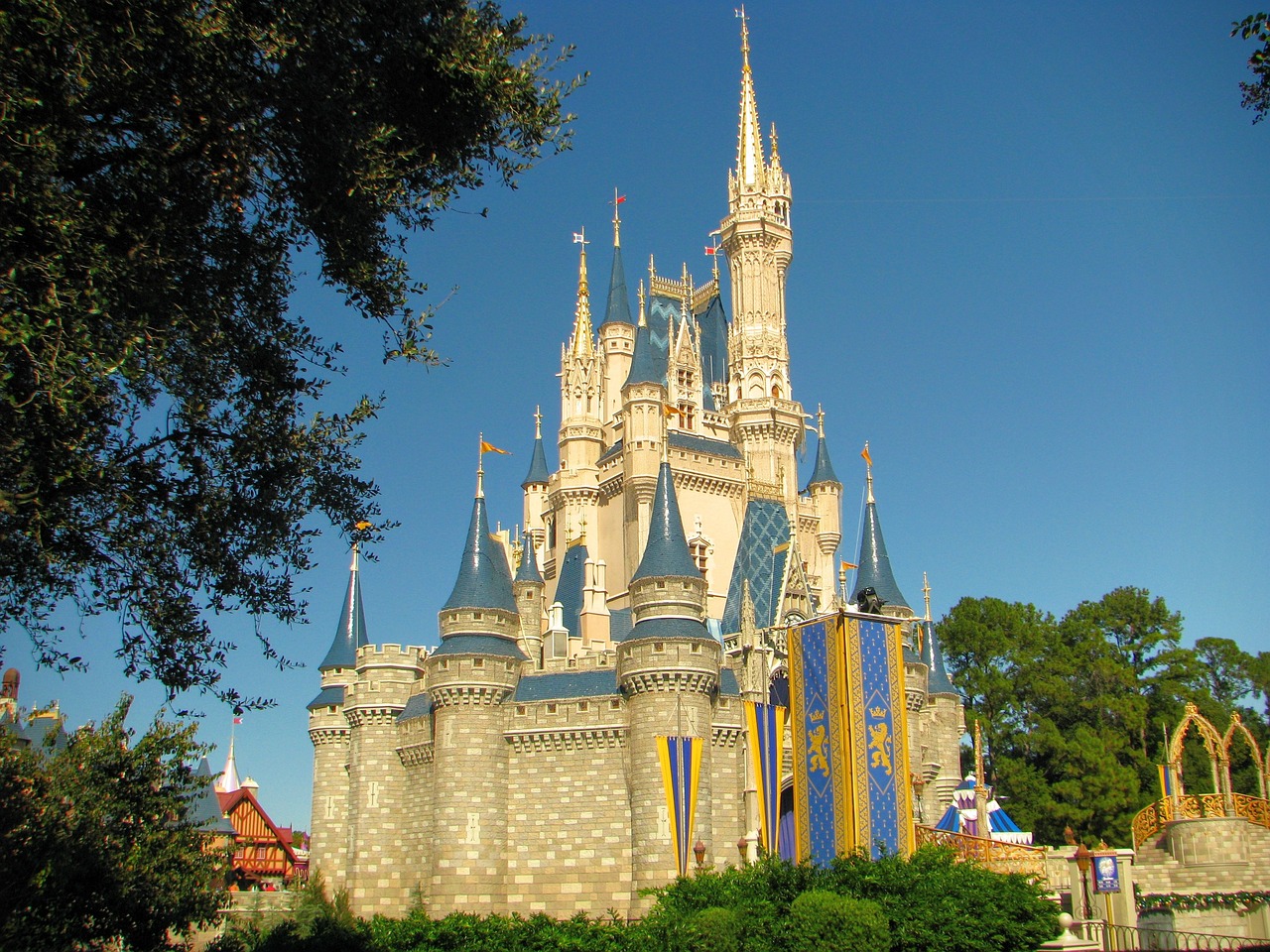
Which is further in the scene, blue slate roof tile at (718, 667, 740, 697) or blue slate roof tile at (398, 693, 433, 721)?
blue slate roof tile at (398, 693, 433, 721)

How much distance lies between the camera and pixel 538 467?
53.1 meters

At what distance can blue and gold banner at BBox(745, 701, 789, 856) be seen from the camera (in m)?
33.4

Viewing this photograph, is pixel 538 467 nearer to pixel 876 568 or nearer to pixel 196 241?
pixel 876 568

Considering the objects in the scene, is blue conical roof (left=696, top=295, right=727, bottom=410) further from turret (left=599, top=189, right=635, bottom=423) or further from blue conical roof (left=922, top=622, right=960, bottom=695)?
blue conical roof (left=922, top=622, right=960, bottom=695)

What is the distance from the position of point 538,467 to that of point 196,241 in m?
40.6

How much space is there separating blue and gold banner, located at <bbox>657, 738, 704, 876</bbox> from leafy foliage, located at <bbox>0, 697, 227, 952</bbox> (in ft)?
37.8

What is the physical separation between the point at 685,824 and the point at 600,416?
74.7 feet

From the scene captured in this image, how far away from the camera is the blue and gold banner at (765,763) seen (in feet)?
110

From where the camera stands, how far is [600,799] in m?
33.8

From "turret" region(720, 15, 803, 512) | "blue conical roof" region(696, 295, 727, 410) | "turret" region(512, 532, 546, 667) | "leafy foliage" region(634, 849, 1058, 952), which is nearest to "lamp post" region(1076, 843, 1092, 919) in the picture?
"leafy foliage" region(634, 849, 1058, 952)

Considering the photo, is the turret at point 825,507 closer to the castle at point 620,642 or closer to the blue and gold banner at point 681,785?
the castle at point 620,642

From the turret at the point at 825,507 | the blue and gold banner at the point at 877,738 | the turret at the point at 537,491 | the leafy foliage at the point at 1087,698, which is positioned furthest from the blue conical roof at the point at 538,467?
the blue and gold banner at the point at 877,738

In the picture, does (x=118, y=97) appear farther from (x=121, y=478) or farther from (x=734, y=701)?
(x=734, y=701)

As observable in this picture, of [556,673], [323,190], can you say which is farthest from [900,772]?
[323,190]
